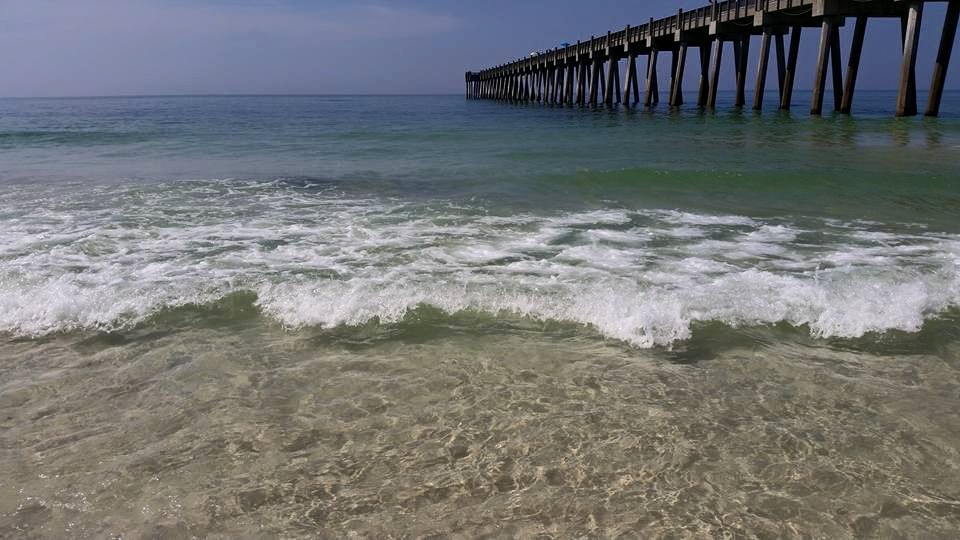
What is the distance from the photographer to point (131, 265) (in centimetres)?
627

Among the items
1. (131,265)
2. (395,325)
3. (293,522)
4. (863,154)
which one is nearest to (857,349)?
(395,325)

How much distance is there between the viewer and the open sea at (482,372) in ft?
8.62

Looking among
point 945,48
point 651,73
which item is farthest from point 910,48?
point 651,73

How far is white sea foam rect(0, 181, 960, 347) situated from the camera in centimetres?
473

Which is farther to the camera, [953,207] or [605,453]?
[953,207]

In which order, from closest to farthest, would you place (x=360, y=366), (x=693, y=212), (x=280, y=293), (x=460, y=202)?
(x=360, y=366) < (x=280, y=293) < (x=693, y=212) < (x=460, y=202)

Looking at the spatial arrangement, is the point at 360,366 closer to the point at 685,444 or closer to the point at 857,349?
the point at 685,444

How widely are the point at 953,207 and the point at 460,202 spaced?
6.89 meters

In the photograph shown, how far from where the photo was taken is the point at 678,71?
1362 inches

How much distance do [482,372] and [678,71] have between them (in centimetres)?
3445

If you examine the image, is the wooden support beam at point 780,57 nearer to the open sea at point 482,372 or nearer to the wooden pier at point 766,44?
the wooden pier at point 766,44

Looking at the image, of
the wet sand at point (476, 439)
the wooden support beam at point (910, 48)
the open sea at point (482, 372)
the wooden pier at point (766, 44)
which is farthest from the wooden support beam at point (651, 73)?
the wet sand at point (476, 439)

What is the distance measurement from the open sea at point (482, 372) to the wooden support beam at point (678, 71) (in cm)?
2644

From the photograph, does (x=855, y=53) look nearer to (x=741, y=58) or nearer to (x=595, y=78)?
(x=741, y=58)
